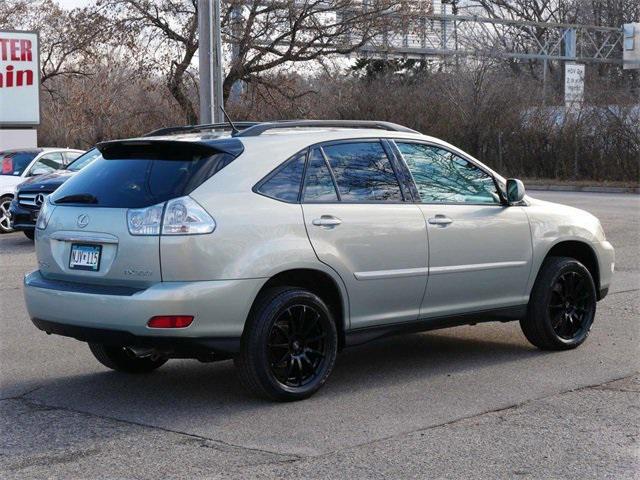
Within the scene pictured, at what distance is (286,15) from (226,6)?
1945 millimetres

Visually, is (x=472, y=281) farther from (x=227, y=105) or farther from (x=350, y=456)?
(x=227, y=105)

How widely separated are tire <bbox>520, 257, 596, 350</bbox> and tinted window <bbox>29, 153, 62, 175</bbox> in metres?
13.6

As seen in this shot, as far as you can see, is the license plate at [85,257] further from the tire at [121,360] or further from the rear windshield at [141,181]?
the tire at [121,360]

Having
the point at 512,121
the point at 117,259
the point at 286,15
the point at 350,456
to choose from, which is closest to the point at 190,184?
the point at 117,259

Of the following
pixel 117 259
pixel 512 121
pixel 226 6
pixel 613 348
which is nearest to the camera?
pixel 117 259

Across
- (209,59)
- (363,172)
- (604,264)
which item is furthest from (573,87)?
(363,172)

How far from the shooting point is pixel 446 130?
3872 cm

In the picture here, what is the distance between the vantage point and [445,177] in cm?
770

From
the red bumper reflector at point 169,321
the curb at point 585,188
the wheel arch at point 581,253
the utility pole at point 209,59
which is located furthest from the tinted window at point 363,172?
the curb at point 585,188

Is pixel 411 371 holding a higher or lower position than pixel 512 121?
lower

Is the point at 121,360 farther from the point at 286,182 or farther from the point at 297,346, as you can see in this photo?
the point at 286,182

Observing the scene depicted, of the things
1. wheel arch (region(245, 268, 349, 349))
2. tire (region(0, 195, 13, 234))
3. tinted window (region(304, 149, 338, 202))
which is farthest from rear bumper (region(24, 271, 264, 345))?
tire (region(0, 195, 13, 234))

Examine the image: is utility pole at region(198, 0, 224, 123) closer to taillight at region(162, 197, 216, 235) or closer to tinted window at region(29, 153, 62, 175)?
tinted window at region(29, 153, 62, 175)

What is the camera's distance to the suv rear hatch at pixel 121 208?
625 cm
